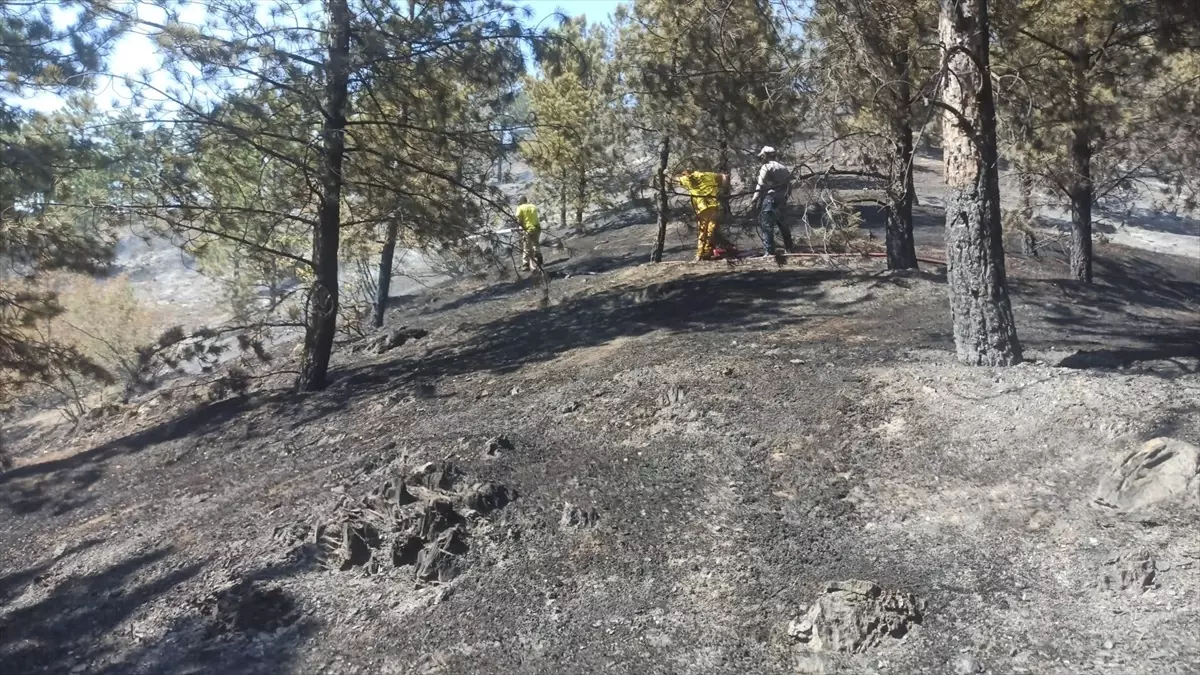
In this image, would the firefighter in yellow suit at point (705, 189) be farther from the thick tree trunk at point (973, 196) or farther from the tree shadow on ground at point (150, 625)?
the tree shadow on ground at point (150, 625)

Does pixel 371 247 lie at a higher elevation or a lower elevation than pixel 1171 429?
higher

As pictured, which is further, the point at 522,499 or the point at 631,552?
the point at 522,499

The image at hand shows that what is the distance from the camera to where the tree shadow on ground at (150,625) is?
4.93 metres

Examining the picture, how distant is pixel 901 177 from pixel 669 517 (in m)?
4.51

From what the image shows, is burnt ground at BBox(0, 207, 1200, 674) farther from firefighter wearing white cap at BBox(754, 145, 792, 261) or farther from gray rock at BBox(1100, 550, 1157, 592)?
firefighter wearing white cap at BBox(754, 145, 792, 261)

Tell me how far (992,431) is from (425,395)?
4576 mm

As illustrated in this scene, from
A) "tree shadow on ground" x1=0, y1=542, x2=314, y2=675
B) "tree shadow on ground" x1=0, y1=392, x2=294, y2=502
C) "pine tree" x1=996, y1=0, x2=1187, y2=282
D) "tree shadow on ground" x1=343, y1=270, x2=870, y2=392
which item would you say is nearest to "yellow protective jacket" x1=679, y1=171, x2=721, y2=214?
"tree shadow on ground" x1=343, y1=270, x2=870, y2=392

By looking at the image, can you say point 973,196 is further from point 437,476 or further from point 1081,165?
point 1081,165

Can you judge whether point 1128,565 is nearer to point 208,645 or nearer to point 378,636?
point 378,636

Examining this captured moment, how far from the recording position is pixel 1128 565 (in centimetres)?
438

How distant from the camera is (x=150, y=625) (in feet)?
17.8

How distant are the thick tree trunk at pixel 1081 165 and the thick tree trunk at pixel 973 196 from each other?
10.6ft

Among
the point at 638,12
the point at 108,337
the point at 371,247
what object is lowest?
the point at 108,337

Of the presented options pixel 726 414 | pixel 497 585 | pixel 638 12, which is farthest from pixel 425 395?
pixel 638 12
